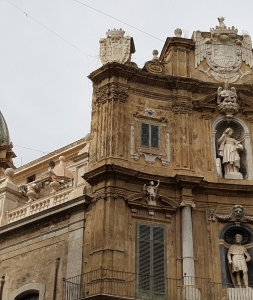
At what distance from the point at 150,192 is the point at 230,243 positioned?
3069 millimetres

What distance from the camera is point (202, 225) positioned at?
19031 mm

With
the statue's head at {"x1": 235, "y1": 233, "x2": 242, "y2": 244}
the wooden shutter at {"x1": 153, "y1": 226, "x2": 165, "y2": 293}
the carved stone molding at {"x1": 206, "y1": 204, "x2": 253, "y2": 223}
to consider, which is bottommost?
the wooden shutter at {"x1": 153, "y1": 226, "x2": 165, "y2": 293}

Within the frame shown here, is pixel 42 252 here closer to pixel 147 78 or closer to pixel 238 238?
pixel 238 238

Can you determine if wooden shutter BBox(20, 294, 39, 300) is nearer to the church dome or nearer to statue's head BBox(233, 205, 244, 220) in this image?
statue's head BBox(233, 205, 244, 220)

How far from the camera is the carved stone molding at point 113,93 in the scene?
67.9 ft

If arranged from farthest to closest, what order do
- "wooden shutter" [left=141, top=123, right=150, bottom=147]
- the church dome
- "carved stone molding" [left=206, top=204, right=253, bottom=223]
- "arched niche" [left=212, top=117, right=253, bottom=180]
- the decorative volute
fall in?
1. the church dome
2. the decorative volute
3. "arched niche" [left=212, top=117, right=253, bottom=180]
4. "wooden shutter" [left=141, top=123, right=150, bottom=147]
5. "carved stone molding" [left=206, top=204, right=253, bottom=223]

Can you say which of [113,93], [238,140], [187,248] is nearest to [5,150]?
[113,93]

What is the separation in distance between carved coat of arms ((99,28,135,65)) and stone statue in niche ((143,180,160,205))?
5.18m

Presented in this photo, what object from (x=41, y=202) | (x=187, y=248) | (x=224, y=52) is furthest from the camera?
(x=224, y=52)

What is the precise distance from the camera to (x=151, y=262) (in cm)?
1794

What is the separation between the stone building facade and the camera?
58.4 feet

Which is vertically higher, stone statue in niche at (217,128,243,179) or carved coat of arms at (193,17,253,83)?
carved coat of arms at (193,17,253,83)

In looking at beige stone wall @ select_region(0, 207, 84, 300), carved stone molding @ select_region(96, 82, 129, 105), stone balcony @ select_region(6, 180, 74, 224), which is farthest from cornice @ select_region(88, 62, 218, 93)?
beige stone wall @ select_region(0, 207, 84, 300)

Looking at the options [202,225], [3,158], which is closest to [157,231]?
[202,225]
